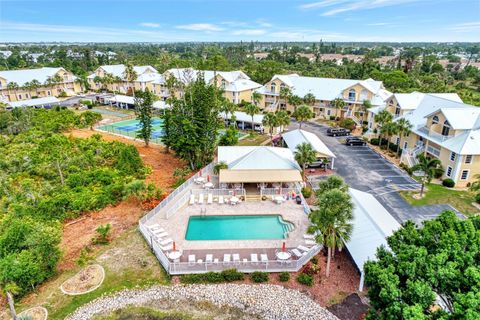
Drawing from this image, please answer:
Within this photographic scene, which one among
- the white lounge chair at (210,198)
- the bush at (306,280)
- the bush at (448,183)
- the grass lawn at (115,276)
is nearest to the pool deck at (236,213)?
the white lounge chair at (210,198)

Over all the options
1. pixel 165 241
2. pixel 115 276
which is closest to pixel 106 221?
pixel 165 241

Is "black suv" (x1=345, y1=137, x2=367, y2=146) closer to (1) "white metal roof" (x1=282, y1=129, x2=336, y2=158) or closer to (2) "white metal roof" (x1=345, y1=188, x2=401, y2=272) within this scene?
(1) "white metal roof" (x1=282, y1=129, x2=336, y2=158)

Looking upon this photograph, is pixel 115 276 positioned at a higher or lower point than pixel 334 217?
lower

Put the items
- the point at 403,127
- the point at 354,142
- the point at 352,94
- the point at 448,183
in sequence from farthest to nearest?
the point at 352,94
the point at 354,142
the point at 403,127
the point at 448,183

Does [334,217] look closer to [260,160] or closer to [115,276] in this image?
[115,276]

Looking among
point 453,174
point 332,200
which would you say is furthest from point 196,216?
point 453,174

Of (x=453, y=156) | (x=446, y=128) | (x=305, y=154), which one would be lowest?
(x=453, y=156)

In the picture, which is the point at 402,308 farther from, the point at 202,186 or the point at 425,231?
the point at 202,186
